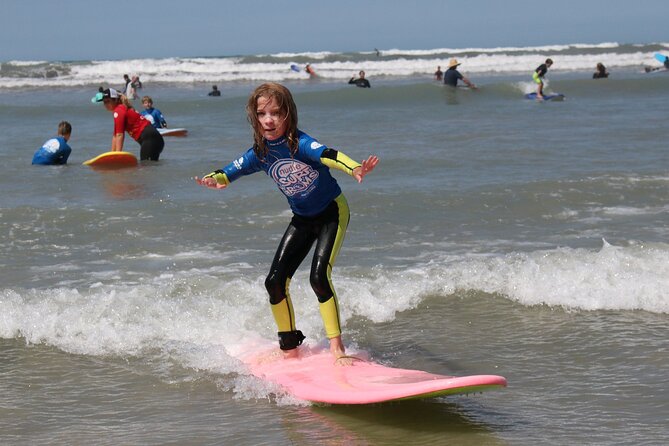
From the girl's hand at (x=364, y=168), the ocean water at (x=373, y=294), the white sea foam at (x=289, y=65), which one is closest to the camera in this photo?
the girl's hand at (x=364, y=168)

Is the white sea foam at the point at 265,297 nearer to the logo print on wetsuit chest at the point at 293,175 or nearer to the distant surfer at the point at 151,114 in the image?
the logo print on wetsuit chest at the point at 293,175

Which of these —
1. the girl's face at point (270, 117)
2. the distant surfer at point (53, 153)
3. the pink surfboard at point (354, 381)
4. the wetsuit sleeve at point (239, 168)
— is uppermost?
the girl's face at point (270, 117)

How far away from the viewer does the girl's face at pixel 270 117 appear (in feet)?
16.4

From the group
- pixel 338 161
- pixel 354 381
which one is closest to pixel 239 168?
pixel 338 161

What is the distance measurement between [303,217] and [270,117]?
0.70m

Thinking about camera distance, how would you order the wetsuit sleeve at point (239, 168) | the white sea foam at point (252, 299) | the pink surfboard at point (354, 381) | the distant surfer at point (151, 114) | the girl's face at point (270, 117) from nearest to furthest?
1. the pink surfboard at point (354, 381)
2. the girl's face at point (270, 117)
3. the wetsuit sleeve at point (239, 168)
4. the white sea foam at point (252, 299)
5. the distant surfer at point (151, 114)

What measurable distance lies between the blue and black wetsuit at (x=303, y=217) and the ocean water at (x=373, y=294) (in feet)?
1.68

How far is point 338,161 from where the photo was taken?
4812 millimetres

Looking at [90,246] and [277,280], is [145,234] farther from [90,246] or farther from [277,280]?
[277,280]

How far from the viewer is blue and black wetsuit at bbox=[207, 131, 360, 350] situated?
16.8 ft

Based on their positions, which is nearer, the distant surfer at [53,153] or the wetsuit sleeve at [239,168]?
the wetsuit sleeve at [239,168]

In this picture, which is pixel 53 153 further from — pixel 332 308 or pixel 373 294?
pixel 332 308

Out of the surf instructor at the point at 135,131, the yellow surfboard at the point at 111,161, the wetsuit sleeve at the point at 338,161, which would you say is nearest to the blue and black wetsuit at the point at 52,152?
the yellow surfboard at the point at 111,161

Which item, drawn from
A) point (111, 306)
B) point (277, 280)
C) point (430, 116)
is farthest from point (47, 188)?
point (430, 116)
